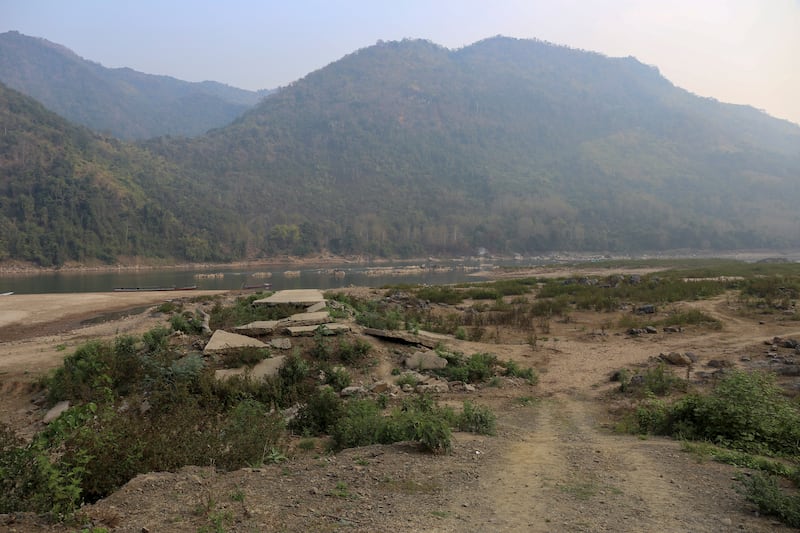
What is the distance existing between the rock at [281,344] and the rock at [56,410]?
172 inches

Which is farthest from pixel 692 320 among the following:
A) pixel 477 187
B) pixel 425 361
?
pixel 477 187

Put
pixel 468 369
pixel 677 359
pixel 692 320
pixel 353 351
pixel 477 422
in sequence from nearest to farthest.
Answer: pixel 477 422
pixel 353 351
pixel 468 369
pixel 677 359
pixel 692 320

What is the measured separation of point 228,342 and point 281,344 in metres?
1.29

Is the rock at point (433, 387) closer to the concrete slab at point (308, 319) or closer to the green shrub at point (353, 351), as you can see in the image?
the green shrub at point (353, 351)

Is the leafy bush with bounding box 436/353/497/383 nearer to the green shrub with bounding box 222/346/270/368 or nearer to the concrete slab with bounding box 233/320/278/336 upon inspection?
the green shrub with bounding box 222/346/270/368

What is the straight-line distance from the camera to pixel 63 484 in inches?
175

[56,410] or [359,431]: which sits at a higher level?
[359,431]

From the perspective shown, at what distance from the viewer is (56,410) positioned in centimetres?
995

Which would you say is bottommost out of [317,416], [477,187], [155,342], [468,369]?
[468,369]

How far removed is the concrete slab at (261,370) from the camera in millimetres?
10211

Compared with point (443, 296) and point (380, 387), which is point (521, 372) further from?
point (443, 296)

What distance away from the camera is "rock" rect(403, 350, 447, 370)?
12344 mm

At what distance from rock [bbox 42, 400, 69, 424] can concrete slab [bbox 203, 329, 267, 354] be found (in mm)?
2895

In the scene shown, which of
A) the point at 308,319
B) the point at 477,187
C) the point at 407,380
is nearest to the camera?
the point at 407,380
